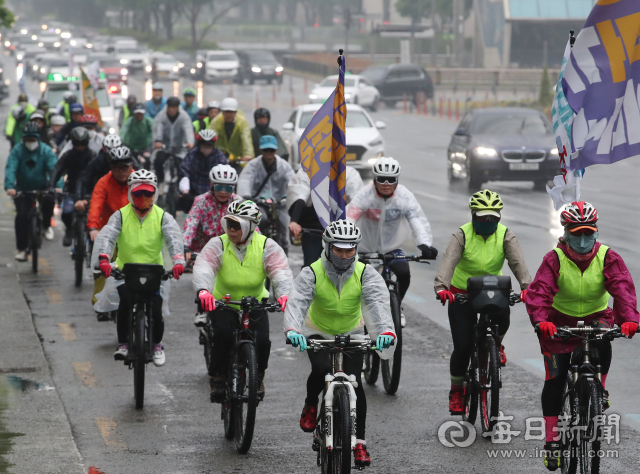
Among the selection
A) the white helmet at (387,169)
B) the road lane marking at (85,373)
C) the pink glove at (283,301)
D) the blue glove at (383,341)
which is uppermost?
the white helmet at (387,169)

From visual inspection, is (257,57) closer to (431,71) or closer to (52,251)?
(431,71)

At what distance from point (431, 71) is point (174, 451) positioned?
196ft

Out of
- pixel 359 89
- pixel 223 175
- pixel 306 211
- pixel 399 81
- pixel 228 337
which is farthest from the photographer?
pixel 399 81

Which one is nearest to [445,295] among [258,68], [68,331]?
[68,331]

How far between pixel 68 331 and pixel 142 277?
8.96 feet

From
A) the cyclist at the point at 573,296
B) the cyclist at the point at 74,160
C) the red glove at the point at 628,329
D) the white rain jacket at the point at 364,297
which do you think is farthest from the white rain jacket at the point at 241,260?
the cyclist at the point at 74,160

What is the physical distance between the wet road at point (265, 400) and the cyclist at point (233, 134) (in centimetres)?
181

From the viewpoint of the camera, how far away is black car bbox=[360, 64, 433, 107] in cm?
5362

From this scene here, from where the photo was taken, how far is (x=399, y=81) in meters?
53.8

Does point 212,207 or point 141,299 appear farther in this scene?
point 212,207

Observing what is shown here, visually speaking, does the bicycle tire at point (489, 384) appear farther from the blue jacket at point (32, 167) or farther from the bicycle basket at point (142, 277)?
the blue jacket at point (32, 167)

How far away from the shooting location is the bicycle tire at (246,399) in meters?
7.41

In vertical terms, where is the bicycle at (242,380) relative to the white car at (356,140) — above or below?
above

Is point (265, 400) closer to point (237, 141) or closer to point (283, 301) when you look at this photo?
point (283, 301)
